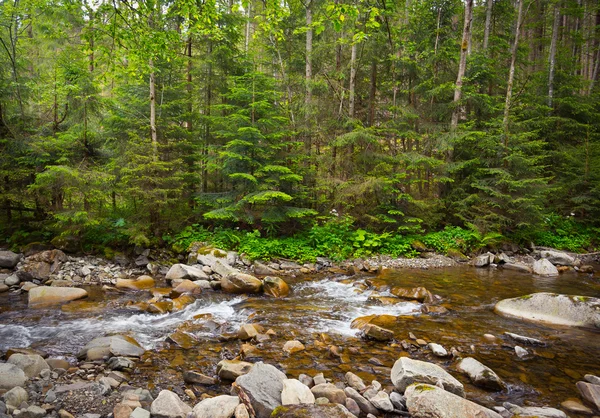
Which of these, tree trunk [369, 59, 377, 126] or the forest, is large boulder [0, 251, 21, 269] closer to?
the forest

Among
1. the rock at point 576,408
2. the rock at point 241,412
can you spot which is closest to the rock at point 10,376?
the rock at point 241,412

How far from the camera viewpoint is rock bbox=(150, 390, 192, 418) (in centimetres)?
378

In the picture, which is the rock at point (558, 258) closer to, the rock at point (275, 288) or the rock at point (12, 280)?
the rock at point (275, 288)

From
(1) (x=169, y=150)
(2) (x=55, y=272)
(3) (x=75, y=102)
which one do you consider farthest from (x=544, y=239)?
(3) (x=75, y=102)

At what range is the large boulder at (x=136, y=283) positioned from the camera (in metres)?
9.56

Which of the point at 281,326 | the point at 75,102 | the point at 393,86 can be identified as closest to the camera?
the point at 281,326

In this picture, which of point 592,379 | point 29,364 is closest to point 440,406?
point 592,379

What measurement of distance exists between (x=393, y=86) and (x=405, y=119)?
7.74 feet

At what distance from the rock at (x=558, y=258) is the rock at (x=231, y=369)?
13.5 meters

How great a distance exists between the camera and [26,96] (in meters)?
12.4

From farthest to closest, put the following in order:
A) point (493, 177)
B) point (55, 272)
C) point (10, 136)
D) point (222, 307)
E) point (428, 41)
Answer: point (428, 41) → point (493, 177) → point (10, 136) → point (55, 272) → point (222, 307)

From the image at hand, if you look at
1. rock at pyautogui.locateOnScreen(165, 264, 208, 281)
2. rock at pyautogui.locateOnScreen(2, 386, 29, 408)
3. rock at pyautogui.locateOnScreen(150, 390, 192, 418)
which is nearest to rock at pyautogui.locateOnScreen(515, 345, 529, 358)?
rock at pyautogui.locateOnScreen(150, 390, 192, 418)

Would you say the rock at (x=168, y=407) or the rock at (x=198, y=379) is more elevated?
the rock at (x=168, y=407)

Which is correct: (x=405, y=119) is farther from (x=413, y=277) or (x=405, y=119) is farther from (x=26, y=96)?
(x=26, y=96)
